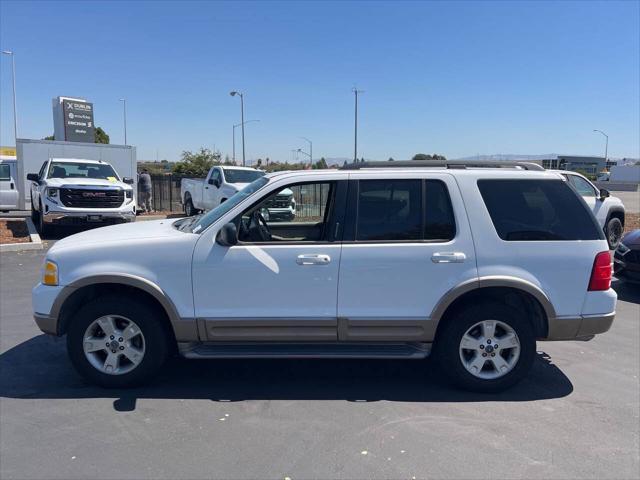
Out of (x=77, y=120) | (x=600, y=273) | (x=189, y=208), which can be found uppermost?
(x=77, y=120)

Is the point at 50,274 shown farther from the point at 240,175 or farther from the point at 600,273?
the point at 240,175

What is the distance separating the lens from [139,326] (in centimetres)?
418

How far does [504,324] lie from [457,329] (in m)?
0.38

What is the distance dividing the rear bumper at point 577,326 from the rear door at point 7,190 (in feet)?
52.8

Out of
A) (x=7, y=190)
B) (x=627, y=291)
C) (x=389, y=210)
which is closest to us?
(x=389, y=210)

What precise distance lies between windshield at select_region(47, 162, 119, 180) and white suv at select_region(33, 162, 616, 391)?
1021cm

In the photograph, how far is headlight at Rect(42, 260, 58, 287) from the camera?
417cm

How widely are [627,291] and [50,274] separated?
829 centimetres

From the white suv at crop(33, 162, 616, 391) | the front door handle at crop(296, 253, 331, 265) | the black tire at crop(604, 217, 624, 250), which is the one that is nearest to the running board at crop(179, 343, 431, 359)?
the white suv at crop(33, 162, 616, 391)

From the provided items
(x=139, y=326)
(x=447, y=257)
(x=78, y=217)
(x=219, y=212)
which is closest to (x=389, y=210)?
(x=447, y=257)

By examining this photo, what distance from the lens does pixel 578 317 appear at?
427 centimetres

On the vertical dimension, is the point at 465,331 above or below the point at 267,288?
below

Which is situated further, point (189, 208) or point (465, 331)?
point (189, 208)

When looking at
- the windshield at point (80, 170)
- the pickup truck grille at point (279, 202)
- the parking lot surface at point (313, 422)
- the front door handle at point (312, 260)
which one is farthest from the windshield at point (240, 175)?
the front door handle at point (312, 260)
